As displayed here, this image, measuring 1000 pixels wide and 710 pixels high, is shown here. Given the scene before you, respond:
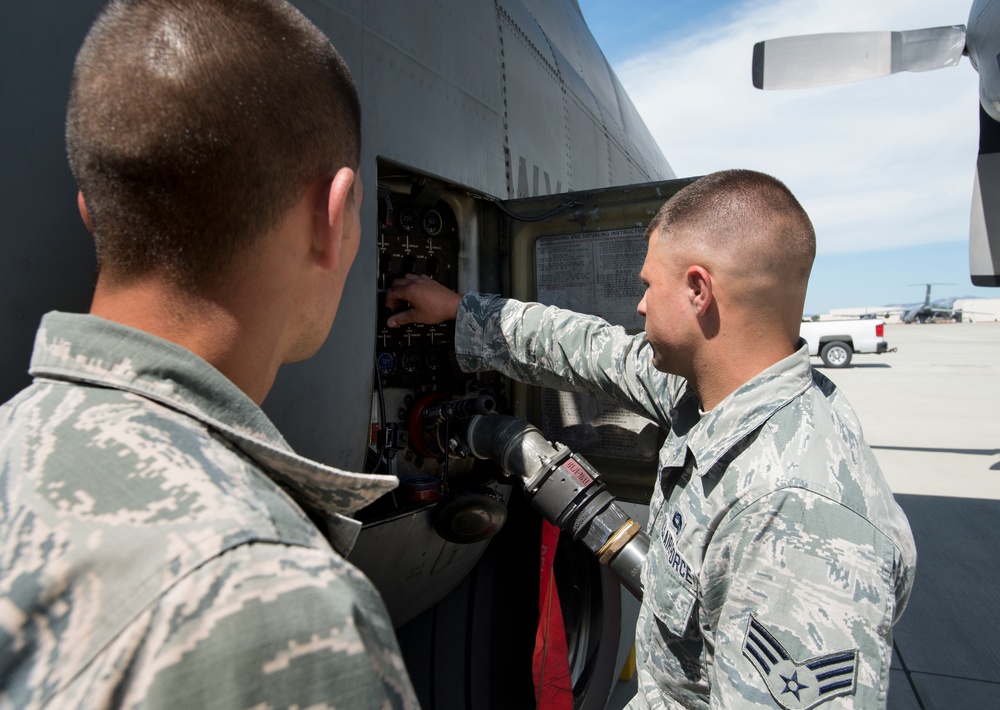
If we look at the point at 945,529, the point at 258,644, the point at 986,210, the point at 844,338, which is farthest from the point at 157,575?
the point at 844,338

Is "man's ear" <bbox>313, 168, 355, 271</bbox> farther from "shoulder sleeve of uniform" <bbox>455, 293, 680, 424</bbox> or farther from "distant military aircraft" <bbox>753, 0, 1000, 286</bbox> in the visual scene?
"distant military aircraft" <bbox>753, 0, 1000, 286</bbox>

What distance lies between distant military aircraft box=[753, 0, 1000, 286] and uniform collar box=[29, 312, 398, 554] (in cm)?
435

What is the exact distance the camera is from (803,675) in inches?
45.6

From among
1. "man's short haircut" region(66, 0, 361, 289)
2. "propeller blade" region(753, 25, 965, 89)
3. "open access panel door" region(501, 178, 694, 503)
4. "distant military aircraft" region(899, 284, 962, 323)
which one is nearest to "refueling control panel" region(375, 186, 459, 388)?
"open access panel door" region(501, 178, 694, 503)

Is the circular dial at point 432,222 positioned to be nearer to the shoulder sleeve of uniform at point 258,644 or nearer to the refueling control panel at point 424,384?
the refueling control panel at point 424,384

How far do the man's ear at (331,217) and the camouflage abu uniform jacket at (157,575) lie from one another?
0.86 ft

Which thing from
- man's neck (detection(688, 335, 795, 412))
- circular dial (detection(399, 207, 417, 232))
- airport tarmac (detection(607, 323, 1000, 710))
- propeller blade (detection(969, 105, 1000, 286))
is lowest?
airport tarmac (detection(607, 323, 1000, 710))

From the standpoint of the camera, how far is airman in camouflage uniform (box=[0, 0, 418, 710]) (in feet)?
1.59

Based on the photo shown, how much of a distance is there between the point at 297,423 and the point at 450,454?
0.69 m

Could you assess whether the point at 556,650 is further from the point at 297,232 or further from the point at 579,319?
the point at 297,232

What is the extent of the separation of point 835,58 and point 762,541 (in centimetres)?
494

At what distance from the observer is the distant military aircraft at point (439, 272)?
1065mm

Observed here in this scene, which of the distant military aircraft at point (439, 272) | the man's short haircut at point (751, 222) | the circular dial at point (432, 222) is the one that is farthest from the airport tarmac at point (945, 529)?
the man's short haircut at point (751, 222)

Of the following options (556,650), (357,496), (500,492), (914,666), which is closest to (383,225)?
(500,492)
